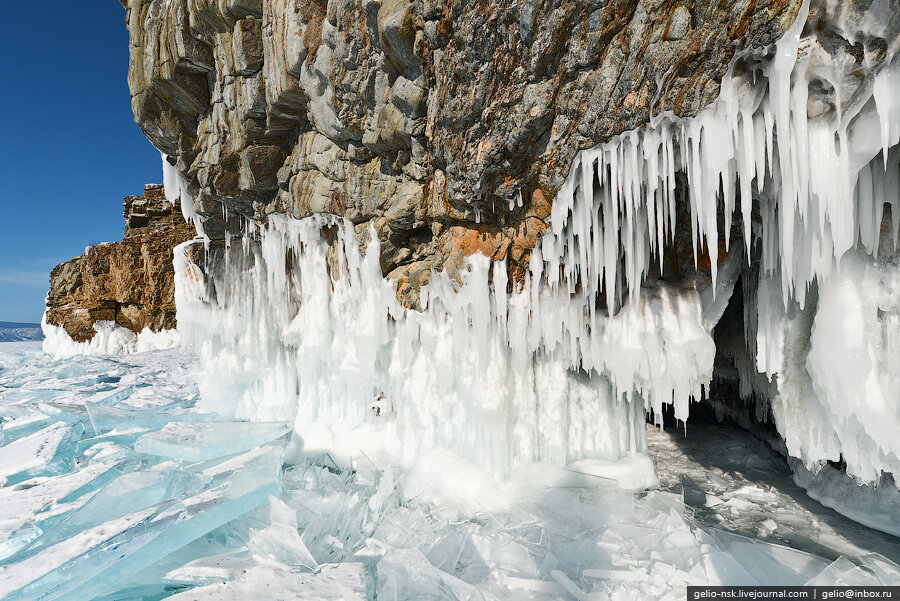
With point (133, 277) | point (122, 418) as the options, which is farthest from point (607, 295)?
point (133, 277)

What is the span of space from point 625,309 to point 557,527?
8.70 ft

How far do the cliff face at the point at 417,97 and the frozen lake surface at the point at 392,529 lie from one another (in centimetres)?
304

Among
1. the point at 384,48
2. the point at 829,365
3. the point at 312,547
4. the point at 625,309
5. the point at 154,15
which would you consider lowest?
the point at 312,547

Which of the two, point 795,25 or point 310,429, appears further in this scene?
point 310,429

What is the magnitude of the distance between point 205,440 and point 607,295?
6546 millimetres

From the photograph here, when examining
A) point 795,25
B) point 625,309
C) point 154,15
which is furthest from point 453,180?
point 154,15

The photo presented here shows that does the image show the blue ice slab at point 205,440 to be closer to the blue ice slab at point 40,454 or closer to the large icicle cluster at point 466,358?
the large icicle cluster at point 466,358

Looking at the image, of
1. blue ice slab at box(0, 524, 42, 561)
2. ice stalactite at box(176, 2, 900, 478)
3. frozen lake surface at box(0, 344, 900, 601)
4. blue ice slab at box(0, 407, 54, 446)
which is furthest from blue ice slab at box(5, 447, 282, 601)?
blue ice slab at box(0, 407, 54, 446)

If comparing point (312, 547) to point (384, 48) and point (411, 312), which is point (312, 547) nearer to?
point (411, 312)

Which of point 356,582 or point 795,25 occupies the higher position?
point 795,25

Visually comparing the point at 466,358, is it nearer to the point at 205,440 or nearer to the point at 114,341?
the point at 205,440

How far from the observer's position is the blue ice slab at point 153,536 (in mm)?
3188

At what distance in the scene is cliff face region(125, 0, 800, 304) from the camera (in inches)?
135

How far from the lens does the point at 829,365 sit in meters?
3.61
